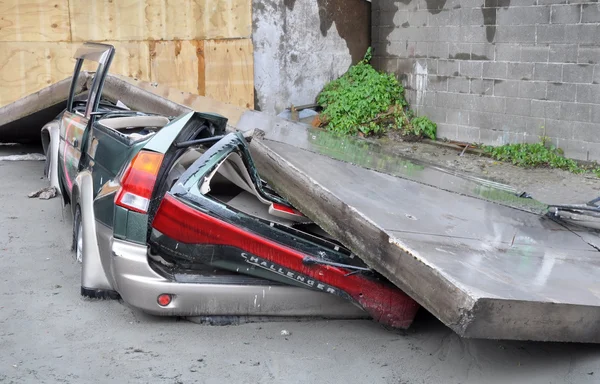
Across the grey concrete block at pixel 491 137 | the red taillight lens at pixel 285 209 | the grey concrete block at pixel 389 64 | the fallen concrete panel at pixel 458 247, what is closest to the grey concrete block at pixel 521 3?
the grey concrete block at pixel 491 137

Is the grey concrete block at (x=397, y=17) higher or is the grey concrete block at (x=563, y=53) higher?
the grey concrete block at (x=397, y=17)

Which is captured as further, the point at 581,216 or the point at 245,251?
the point at 581,216

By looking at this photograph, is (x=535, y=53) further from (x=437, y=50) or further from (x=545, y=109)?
(x=437, y=50)

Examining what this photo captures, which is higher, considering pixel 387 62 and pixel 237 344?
pixel 387 62

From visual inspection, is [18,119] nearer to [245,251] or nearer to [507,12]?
[245,251]

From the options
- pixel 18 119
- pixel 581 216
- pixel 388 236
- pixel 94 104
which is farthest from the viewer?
pixel 18 119

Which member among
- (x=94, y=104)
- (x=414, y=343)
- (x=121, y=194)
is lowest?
(x=414, y=343)

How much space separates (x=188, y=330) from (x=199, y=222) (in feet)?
2.31

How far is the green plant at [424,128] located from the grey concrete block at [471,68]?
3.17 feet

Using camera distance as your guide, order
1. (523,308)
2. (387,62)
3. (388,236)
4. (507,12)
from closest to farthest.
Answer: (523,308), (388,236), (507,12), (387,62)

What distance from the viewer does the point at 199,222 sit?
13.7 ft

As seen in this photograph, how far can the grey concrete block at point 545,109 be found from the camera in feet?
30.7

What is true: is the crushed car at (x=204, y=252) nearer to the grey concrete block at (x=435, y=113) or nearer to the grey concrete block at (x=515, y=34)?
the grey concrete block at (x=515, y=34)

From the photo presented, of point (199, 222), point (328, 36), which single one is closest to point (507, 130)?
point (328, 36)
